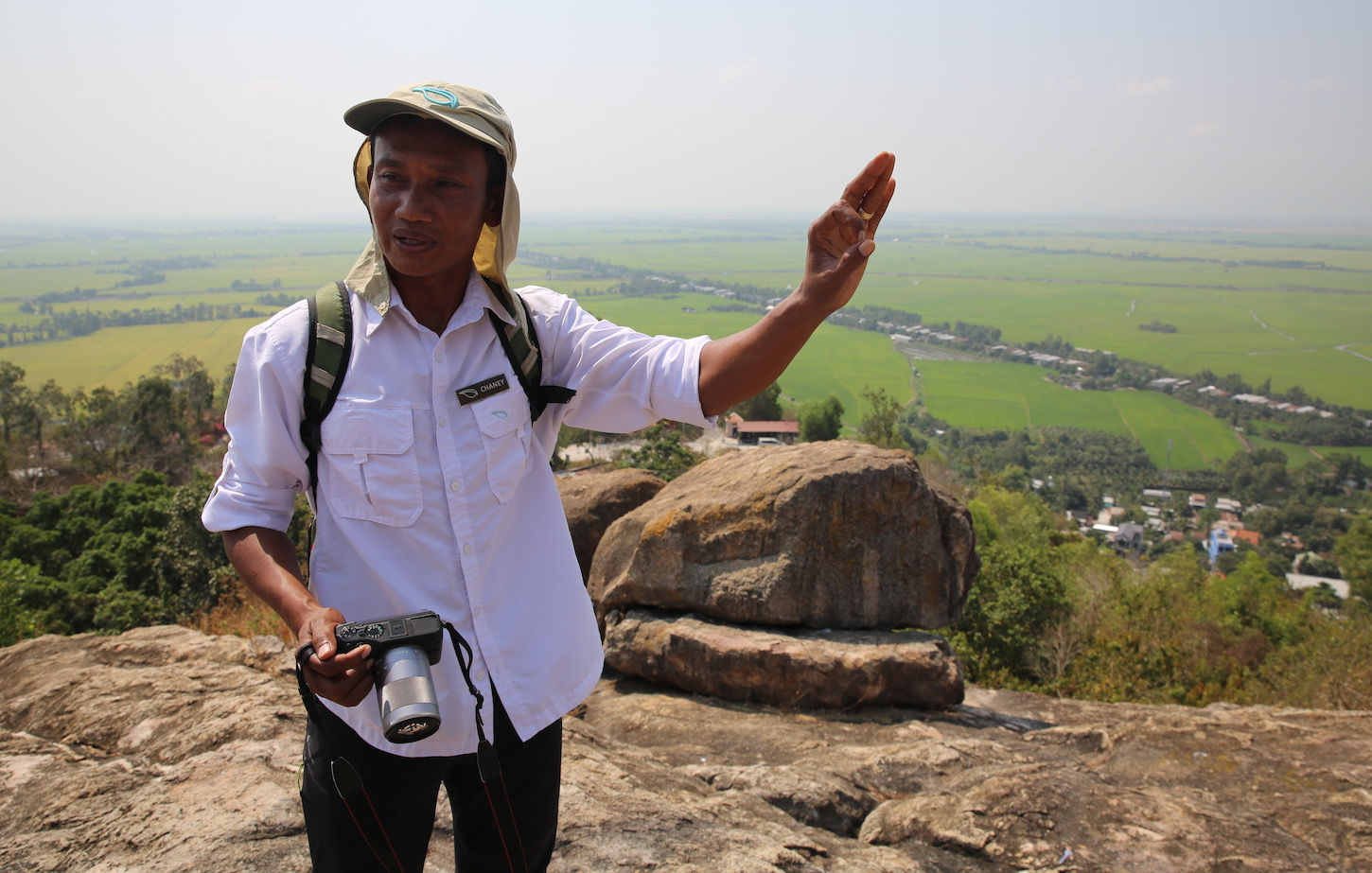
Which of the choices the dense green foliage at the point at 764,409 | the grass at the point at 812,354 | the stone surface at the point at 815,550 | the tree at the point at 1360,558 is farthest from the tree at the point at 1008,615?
the grass at the point at 812,354

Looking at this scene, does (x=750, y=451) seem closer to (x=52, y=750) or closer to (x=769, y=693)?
(x=769, y=693)

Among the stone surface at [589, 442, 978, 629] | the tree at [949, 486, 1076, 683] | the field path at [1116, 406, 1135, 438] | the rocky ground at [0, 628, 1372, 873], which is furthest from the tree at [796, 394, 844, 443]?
the field path at [1116, 406, 1135, 438]

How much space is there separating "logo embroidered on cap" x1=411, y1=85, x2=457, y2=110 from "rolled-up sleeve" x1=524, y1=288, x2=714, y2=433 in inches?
23.4

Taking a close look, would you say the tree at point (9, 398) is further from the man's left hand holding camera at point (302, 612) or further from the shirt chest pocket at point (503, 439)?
the shirt chest pocket at point (503, 439)

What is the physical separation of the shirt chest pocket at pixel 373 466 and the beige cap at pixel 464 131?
31 centimetres

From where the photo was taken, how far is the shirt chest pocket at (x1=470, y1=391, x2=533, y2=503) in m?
2.01

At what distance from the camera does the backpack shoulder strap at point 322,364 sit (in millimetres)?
1899

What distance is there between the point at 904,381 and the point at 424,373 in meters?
94.1

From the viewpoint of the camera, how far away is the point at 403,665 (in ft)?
5.60

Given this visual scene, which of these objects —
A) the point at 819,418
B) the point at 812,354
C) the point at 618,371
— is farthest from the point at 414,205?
the point at 812,354

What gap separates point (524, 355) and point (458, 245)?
0.34 meters

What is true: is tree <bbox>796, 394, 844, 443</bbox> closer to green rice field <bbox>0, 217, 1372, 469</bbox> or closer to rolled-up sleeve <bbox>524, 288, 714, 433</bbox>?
green rice field <bbox>0, 217, 1372, 469</bbox>

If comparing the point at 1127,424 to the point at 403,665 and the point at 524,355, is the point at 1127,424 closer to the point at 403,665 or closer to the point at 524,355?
the point at 524,355

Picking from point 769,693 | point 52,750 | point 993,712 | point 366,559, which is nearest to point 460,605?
point 366,559
